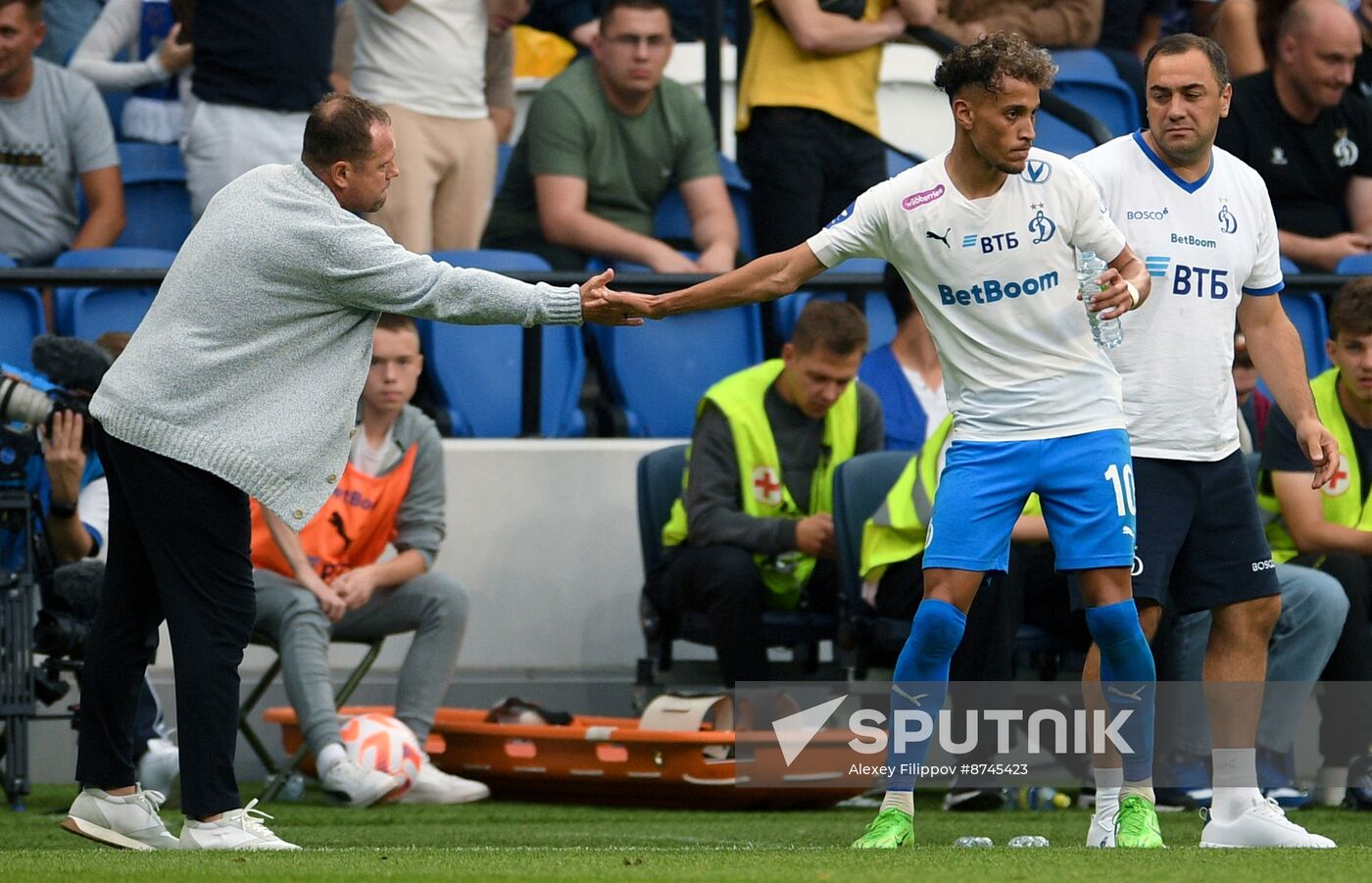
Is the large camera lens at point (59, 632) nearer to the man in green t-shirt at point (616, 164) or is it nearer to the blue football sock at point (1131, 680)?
the man in green t-shirt at point (616, 164)

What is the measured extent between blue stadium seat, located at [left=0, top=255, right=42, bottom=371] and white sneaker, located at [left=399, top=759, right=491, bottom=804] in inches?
94.9

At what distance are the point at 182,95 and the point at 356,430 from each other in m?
2.84

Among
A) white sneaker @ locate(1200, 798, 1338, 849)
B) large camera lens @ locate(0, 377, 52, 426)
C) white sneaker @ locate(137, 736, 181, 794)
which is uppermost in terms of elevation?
large camera lens @ locate(0, 377, 52, 426)

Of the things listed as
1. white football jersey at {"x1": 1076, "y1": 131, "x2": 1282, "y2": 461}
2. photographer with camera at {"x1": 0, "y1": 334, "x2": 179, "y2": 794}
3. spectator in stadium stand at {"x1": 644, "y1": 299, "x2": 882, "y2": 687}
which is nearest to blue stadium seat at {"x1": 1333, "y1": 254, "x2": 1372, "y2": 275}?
spectator in stadium stand at {"x1": 644, "y1": 299, "x2": 882, "y2": 687}

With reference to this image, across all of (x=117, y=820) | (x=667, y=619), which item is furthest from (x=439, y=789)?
(x=117, y=820)

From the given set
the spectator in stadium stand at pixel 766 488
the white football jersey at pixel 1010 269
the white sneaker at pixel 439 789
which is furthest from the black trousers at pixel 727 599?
the white football jersey at pixel 1010 269

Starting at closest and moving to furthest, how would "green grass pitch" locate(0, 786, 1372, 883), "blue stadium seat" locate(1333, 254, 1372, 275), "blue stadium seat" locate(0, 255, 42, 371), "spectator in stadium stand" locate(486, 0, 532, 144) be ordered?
"green grass pitch" locate(0, 786, 1372, 883), "blue stadium seat" locate(0, 255, 42, 371), "blue stadium seat" locate(1333, 254, 1372, 275), "spectator in stadium stand" locate(486, 0, 532, 144)

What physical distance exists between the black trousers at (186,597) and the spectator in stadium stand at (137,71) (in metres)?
4.84

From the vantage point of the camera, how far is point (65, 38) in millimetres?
10703

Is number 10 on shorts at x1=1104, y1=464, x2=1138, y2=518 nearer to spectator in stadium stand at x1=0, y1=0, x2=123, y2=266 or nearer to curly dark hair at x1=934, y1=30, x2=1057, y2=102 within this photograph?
curly dark hair at x1=934, y1=30, x2=1057, y2=102

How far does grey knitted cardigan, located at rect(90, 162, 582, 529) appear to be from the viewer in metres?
5.44

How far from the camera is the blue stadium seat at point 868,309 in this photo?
9.20m

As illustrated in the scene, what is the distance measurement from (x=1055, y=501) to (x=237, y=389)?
7.25ft

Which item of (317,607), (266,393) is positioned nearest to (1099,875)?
(266,393)
